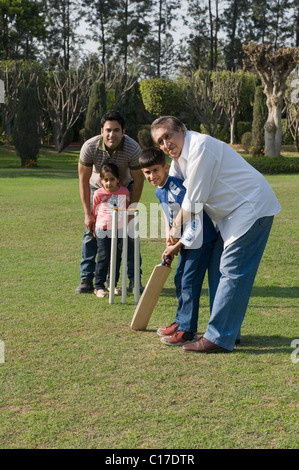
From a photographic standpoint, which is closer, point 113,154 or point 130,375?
point 130,375

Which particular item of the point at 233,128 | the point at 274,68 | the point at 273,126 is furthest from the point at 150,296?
the point at 233,128

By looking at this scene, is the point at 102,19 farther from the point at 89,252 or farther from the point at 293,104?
the point at 89,252

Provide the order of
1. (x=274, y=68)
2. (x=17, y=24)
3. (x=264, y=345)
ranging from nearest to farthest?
Result: (x=264, y=345) → (x=274, y=68) → (x=17, y=24)

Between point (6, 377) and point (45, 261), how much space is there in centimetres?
387

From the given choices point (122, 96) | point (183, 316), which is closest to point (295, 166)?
point (122, 96)

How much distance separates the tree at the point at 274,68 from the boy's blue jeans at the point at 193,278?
21535mm

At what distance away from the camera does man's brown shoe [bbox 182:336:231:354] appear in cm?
419

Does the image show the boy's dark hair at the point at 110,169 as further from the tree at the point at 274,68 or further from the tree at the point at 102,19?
the tree at the point at 102,19

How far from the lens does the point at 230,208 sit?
13.2ft

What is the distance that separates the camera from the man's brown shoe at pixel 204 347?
419 cm

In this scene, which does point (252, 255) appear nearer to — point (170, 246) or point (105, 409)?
point (170, 246)

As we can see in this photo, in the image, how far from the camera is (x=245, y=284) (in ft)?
13.1

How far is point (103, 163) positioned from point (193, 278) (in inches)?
76.6

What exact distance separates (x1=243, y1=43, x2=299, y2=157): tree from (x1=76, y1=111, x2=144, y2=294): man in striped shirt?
66.0ft
